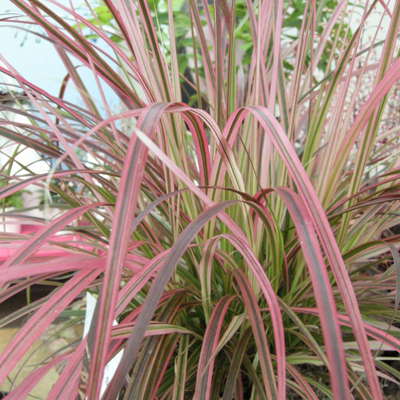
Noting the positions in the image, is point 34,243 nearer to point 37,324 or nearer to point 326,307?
point 37,324

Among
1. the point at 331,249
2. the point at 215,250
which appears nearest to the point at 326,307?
the point at 331,249

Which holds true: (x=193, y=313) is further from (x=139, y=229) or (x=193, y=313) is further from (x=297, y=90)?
(x=297, y=90)

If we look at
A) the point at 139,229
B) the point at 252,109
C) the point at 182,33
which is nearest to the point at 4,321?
the point at 139,229

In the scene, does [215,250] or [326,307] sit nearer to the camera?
[326,307]

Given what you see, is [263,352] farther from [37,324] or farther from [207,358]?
[37,324]

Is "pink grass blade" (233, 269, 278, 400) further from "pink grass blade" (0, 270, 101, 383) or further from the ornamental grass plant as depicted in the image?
"pink grass blade" (0, 270, 101, 383)

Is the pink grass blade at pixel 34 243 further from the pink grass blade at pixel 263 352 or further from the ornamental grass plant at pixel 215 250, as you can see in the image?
the pink grass blade at pixel 263 352

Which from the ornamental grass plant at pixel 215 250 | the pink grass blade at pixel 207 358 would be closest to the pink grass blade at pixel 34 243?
the ornamental grass plant at pixel 215 250

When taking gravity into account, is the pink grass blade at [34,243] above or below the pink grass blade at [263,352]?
above

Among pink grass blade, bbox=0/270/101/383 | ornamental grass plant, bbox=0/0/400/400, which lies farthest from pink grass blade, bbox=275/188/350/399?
pink grass blade, bbox=0/270/101/383

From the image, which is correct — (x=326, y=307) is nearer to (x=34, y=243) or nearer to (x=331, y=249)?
(x=331, y=249)

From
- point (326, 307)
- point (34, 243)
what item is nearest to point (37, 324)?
point (34, 243)

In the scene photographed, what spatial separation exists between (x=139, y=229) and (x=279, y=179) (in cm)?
15

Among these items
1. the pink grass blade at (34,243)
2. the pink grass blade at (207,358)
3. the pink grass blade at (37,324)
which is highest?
the pink grass blade at (34,243)
